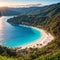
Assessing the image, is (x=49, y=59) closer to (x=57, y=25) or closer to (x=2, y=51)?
(x=2, y=51)

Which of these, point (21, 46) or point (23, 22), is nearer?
point (21, 46)

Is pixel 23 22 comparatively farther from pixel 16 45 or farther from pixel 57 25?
pixel 16 45

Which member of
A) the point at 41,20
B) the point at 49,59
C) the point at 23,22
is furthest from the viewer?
the point at 23,22

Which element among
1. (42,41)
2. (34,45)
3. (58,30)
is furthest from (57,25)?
(34,45)

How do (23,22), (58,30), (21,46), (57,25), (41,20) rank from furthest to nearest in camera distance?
1. (23,22)
2. (41,20)
3. (57,25)
4. (58,30)
5. (21,46)

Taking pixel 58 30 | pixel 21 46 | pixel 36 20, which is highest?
pixel 36 20

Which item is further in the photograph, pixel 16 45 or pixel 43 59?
pixel 16 45

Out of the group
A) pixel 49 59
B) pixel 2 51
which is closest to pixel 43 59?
pixel 49 59

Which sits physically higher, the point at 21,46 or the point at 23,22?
the point at 23,22

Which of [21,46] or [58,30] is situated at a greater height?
[58,30]
